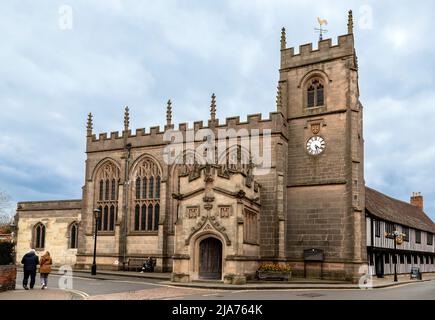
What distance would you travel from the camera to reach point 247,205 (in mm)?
28250

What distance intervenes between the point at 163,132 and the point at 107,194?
742 centimetres

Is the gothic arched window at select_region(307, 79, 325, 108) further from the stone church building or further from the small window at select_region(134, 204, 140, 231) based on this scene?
the small window at select_region(134, 204, 140, 231)

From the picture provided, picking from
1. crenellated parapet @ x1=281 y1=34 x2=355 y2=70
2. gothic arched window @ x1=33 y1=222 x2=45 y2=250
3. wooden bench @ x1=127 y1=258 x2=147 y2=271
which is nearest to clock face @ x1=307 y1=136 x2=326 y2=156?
crenellated parapet @ x1=281 y1=34 x2=355 y2=70

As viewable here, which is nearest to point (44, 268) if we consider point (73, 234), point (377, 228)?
point (73, 234)

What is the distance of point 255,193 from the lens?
30.2 m

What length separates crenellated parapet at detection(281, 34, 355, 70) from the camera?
3194cm

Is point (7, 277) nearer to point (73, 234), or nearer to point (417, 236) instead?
point (73, 234)

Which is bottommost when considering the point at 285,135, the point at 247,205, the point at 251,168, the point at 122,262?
the point at 122,262

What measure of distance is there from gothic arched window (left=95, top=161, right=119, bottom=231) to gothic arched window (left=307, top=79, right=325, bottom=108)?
16.5 meters

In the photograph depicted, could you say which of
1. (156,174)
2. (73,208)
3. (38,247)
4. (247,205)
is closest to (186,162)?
(156,174)

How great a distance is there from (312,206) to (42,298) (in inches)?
759

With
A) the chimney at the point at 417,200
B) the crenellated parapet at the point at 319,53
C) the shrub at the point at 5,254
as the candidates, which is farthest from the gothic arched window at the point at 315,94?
the chimney at the point at 417,200
